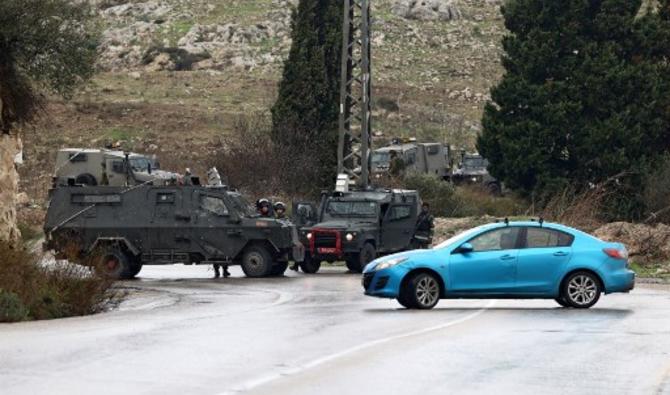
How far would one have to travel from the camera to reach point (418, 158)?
70.4 meters

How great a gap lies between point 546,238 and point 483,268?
1301 mm

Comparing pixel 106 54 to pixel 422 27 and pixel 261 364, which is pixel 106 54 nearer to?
pixel 422 27

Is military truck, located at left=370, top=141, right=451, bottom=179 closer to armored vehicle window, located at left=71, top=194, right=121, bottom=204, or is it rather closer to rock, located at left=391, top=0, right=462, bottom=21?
armored vehicle window, located at left=71, top=194, right=121, bottom=204

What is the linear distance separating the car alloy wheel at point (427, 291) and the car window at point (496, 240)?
0.88 metres

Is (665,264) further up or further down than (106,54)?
further down

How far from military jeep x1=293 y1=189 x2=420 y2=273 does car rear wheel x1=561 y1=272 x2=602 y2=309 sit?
14.6 meters

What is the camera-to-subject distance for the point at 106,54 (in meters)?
109

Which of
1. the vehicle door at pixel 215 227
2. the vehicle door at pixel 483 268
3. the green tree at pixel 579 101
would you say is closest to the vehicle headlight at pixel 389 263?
the vehicle door at pixel 483 268

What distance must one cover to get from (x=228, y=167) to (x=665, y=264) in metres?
26.4

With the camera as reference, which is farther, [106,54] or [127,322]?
[106,54]

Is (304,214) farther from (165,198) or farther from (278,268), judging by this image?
(165,198)

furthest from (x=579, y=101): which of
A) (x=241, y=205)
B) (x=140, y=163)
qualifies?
(x=241, y=205)

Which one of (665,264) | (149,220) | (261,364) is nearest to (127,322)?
(261,364)

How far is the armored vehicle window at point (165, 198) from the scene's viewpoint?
38.2 meters
